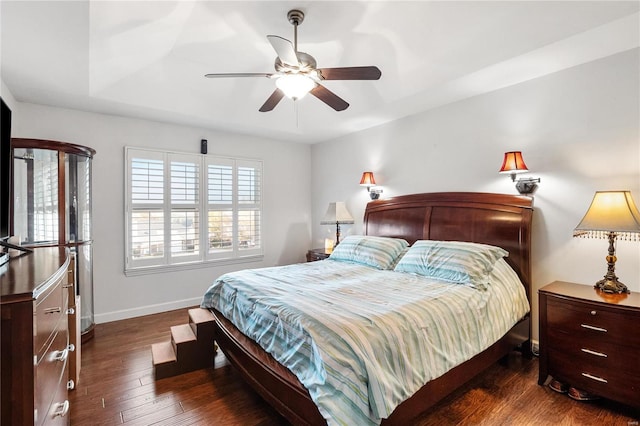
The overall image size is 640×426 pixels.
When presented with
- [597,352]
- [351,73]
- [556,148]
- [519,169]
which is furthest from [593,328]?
[351,73]

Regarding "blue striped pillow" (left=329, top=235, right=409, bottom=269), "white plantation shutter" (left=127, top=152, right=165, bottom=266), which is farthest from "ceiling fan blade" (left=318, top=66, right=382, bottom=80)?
"white plantation shutter" (left=127, top=152, right=165, bottom=266)

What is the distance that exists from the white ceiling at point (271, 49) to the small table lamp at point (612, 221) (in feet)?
3.90

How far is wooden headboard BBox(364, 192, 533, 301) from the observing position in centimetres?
283

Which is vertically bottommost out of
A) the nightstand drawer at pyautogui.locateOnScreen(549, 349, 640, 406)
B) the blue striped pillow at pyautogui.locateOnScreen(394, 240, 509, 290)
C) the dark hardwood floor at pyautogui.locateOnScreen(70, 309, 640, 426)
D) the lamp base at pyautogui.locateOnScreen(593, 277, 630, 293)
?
the dark hardwood floor at pyautogui.locateOnScreen(70, 309, 640, 426)

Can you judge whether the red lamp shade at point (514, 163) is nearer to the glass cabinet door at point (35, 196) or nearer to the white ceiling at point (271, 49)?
the white ceiling at point (271, 49)

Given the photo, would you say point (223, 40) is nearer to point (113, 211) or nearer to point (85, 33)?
point (85, 33)

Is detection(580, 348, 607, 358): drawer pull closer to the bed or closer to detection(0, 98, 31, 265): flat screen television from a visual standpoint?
the bed

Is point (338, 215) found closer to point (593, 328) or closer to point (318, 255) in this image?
point (318, 255)

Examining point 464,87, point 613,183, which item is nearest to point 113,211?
point 464,87

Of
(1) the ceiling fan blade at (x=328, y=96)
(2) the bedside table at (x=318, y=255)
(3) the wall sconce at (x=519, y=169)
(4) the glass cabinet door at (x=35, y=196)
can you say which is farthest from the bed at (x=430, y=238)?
(4) the glass cabinet door at (x=35, y=196)

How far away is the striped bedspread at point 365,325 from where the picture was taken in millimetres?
1477

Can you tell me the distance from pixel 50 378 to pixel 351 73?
2321mm

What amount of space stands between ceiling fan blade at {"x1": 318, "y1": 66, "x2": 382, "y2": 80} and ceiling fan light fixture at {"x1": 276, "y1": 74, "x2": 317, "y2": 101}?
0.11 m

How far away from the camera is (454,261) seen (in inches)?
104
